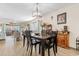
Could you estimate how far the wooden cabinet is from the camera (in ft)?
9.37

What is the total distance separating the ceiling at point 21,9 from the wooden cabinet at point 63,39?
737 mm

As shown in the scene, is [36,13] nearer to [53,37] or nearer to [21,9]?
[21,9]

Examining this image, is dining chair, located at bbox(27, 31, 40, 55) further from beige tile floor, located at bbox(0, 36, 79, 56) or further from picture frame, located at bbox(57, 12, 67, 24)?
picture frame, located at bbox(57, 12, 67, 24)

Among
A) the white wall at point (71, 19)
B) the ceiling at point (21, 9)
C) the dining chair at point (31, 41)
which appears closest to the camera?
the ceiling at point (21, 9)

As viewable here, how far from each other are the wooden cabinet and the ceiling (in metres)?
0.74

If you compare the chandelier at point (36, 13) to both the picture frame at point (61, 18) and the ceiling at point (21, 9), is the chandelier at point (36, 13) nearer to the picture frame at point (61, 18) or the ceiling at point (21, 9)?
the ceiling at point (21, 9)

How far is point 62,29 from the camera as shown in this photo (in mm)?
3004

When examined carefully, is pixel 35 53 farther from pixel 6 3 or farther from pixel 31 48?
pixel 6 3

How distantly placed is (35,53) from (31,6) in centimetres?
112

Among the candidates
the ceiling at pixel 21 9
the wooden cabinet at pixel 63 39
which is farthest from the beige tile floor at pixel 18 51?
the ceiling at pixel 21 9

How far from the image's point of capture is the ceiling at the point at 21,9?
2.51 m

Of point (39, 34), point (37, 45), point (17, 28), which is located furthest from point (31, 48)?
point (17, 28)

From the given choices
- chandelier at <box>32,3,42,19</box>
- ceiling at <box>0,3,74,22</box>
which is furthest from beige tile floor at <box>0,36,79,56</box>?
chandelier at <box>32,3,42,19</box>

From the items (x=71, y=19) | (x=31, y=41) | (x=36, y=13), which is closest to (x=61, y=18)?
(x=71, y=19)
